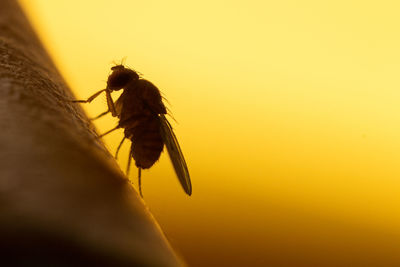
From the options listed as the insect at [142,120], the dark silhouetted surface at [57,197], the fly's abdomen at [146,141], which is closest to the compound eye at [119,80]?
the insect at [142,120]

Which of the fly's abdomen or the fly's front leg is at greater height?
the fly's front leg

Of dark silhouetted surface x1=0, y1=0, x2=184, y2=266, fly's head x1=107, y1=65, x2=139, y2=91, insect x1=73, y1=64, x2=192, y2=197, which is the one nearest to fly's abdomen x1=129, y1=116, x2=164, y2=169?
insect x1=73, y1=64, x2=192, y2=197

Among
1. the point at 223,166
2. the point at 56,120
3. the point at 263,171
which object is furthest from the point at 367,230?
the point at 56,120

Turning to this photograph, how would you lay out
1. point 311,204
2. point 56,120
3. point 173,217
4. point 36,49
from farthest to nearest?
point 311,204 → point 173,217 → point 36,49 → point 56,120

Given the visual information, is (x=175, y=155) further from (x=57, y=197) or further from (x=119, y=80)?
(x=57, y=197)

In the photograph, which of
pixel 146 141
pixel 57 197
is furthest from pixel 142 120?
pixel 57 197

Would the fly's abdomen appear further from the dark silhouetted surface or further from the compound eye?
the dark silhouetted surface

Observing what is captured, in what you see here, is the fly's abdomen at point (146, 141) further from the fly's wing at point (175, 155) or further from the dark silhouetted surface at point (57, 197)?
the dark silhouetted surface at point (57, 197)

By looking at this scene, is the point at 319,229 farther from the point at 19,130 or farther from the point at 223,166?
the point at 19,130
